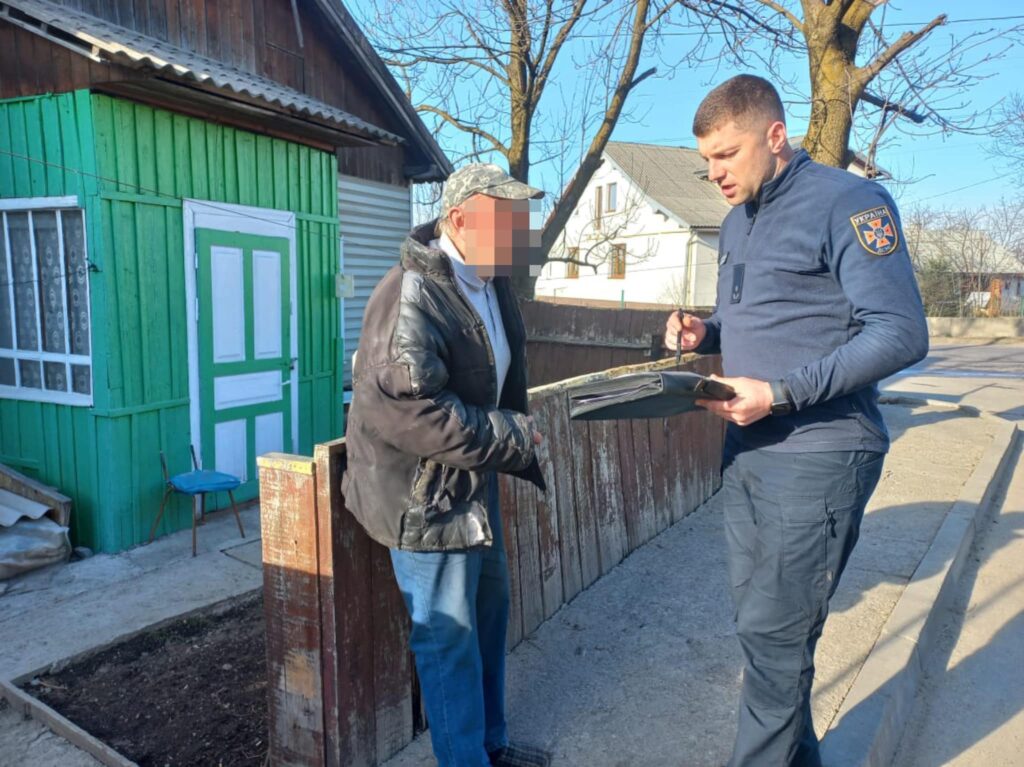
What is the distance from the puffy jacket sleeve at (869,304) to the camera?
72.9 inches

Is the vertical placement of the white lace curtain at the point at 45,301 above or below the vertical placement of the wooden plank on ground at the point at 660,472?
above

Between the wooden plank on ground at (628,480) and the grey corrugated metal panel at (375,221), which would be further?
the grey corrugated metal panel at (375,221)

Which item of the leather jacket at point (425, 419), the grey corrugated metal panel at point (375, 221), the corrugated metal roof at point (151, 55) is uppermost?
the corrugated metal roof at point (151, 55)

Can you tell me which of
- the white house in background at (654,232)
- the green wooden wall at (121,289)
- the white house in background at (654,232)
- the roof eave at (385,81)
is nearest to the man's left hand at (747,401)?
the green wooden wall at (121,289)

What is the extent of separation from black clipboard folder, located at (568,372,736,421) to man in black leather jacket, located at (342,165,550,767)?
0.63 feet

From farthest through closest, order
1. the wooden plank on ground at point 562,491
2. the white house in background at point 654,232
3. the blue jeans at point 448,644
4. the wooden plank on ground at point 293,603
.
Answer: the white house in background at point 654,232
the wooden plank on ground at point 562,491
the wooden plank on ground at point 293,603
the blue jeans at point 448,644

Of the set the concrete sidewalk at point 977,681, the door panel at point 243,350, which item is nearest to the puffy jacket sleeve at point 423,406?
the concrete sidewalk at point 977,681

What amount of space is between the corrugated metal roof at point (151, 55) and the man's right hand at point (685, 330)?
11.7ft

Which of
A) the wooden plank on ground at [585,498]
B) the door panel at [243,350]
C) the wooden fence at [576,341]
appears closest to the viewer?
the wooden plank on ground at [585,498]

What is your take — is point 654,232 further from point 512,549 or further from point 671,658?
point 512,549

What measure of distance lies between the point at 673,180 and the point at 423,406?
30.7 metres

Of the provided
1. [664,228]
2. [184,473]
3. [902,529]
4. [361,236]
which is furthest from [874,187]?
[664,228]

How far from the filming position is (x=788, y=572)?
207cm

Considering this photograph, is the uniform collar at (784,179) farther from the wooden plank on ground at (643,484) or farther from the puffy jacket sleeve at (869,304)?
the wooden plank on ground at (643,484)
